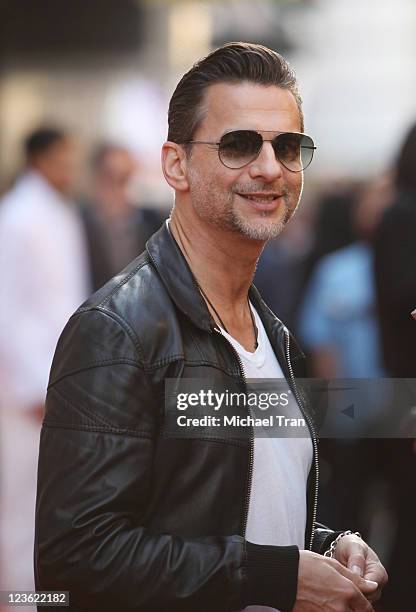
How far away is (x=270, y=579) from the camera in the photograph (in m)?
2.27

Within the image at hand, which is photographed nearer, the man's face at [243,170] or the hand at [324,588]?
the hand at [324,588]

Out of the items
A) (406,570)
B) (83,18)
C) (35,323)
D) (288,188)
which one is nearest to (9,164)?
(83,18)

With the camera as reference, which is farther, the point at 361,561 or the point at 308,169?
the point at 308,169

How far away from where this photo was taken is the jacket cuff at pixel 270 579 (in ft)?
7.44

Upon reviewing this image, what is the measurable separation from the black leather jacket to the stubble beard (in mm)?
251

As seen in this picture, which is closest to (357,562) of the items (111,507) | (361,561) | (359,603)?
(361,561)

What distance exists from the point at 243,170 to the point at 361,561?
33.1 inches

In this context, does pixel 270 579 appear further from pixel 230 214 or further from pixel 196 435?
pixel 230 214

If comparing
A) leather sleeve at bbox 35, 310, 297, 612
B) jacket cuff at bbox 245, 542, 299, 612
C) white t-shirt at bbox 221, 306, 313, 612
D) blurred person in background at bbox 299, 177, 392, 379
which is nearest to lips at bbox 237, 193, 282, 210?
white t-shirt at bbox 221, 306, 313, 612

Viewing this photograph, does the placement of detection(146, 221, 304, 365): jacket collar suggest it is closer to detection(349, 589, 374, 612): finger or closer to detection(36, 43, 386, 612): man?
detection(36, 43, 386, 612): man

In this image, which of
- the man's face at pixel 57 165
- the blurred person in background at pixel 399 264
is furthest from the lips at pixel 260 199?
the man's face at pixel 57 165

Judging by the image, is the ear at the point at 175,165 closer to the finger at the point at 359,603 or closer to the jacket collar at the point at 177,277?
the jacket collar at the point at 177,277

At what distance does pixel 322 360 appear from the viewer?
5473mm

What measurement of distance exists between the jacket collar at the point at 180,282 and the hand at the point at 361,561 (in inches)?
16.4
